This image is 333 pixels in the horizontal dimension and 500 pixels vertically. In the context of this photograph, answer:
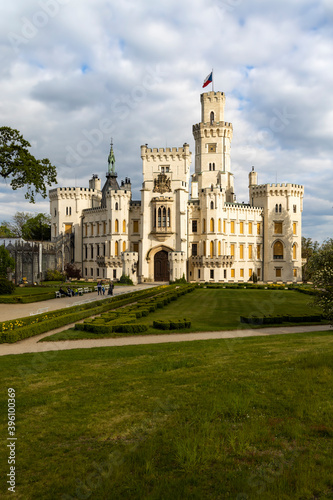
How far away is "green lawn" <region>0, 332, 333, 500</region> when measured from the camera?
5.71 metres

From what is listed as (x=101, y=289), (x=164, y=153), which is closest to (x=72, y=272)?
(x=164, y=153)

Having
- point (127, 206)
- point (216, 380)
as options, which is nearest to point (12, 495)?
point (216, 380)

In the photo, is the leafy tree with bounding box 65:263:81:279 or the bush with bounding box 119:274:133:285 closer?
the bush with bounding box 119:274:133:285

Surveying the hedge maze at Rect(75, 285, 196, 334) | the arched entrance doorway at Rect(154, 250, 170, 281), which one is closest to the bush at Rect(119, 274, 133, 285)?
the arched entrance doorway at Rect(154, 250, 170, 281)

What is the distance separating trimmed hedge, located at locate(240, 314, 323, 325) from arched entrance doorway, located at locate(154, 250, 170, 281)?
4336 centimetres

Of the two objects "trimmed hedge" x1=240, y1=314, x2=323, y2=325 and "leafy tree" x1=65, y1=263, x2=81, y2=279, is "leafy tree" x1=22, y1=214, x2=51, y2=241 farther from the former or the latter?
"trimmed hedge" x1=240, y1=314, x2=323, y2=325

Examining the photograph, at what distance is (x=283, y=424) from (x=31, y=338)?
48.7 feet

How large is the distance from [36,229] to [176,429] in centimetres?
9732

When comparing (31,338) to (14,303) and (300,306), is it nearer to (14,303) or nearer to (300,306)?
(14,303)

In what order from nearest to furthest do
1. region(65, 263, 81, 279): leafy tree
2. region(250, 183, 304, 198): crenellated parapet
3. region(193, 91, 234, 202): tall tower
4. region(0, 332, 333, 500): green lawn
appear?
region(0, 332, 333, 500): green lawn
region(65, 263, 81, 279): leafy tree
region(250, 183, 304, 198): crenellated parapet
region(193, 91, 234, 202): tall tower

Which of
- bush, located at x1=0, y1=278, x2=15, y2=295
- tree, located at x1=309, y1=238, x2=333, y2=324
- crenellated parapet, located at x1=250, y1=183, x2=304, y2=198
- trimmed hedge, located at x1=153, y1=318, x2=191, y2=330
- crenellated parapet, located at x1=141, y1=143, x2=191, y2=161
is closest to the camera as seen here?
tree, located at x1=309, y1=238, x2=333, y2=324

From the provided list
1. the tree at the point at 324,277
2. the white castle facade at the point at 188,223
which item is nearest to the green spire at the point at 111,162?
the white castle facade at the point at 188,223

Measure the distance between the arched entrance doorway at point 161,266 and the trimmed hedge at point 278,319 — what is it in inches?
1707

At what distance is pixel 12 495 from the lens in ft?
18.3
